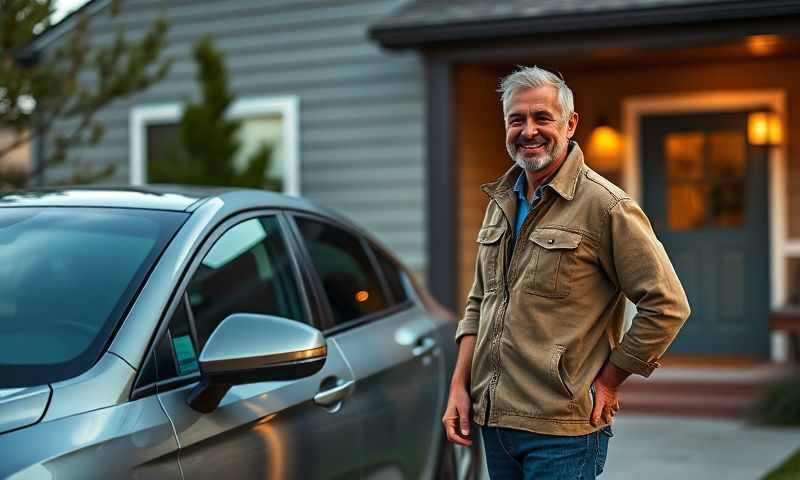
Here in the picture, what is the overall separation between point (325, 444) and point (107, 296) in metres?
0.86

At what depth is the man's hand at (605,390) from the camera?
2.98 m

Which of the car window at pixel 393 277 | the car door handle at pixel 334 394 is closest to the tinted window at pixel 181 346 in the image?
the car door handle at pixel 334 394

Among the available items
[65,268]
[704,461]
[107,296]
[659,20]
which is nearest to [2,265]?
[65,268]

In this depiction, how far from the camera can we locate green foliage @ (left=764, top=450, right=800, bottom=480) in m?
6.51

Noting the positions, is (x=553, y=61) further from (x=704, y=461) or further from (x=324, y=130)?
(x=704, y=461)

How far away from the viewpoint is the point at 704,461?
7.23 m

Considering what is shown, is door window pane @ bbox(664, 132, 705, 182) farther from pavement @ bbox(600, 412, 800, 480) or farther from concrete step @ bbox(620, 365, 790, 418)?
pavement @ bbox(600, 412, 800, 480)

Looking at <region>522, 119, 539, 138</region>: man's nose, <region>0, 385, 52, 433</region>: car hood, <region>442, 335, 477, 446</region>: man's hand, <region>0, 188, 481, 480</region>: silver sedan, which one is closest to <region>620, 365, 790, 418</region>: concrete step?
<region>0, 188, 481, 480</region>: silver sedan

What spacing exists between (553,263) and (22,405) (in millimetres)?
1336

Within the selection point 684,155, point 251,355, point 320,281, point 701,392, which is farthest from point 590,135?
point 251,355

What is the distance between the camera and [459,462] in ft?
15.8

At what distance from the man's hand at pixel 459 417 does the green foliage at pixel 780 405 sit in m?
5.87

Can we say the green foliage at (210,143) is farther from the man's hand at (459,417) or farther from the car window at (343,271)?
the man's hand at (459,417)

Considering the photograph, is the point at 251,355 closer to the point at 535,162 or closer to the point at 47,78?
the point at 535,162
